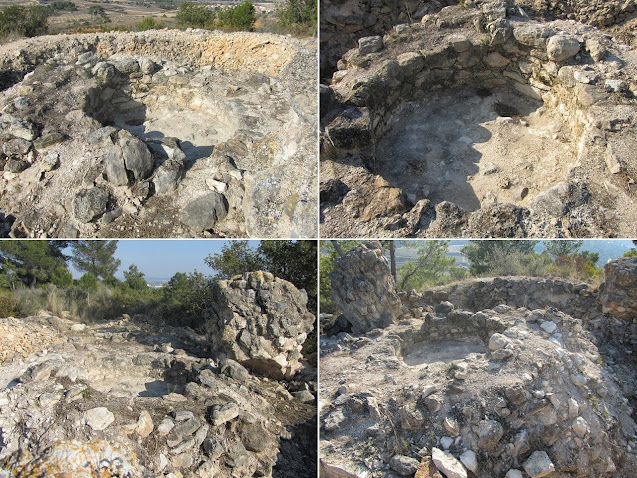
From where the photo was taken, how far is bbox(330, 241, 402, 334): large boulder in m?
7.68

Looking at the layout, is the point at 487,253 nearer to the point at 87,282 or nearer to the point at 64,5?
the point at 87,282

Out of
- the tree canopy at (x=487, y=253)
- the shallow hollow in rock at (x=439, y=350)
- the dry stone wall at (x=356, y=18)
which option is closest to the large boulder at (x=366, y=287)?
the shallow hollow in rock at (x=439, y=350)

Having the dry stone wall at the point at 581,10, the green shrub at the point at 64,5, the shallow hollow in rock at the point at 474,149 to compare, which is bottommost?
the shallow hollow in rock at the point at 474,149

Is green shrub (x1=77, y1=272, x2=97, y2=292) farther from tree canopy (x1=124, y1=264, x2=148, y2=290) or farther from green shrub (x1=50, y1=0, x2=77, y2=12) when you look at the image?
green shrub (x1=50, y1=0, x2=77, y2=12)

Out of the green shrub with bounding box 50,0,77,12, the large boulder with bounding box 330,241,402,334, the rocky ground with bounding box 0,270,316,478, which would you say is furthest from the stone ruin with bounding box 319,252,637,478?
the green shrub with bounding box 50,0,77,12

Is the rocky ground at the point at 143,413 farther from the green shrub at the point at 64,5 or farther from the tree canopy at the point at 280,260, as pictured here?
the green shrub at the point at 64,5

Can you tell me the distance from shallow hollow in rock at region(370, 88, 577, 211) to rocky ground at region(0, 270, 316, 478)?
10.2 ft

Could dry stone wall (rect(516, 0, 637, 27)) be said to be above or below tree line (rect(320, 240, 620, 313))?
above

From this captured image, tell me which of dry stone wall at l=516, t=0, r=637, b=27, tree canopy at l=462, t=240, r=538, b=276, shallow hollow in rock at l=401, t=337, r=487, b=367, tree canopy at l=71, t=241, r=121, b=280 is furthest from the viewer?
tree canopy at l=71, t=241, r=121, b=280

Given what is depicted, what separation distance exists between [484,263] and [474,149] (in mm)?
5253

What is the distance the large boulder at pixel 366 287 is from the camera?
768 cm

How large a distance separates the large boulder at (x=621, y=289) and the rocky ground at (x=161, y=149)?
515 centimetres

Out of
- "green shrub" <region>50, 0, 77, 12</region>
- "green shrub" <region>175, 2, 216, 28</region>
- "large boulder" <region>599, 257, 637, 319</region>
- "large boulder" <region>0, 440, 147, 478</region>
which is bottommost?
"large boulder" <region>0, 440, 147, 478</region>

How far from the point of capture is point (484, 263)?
11242mm
